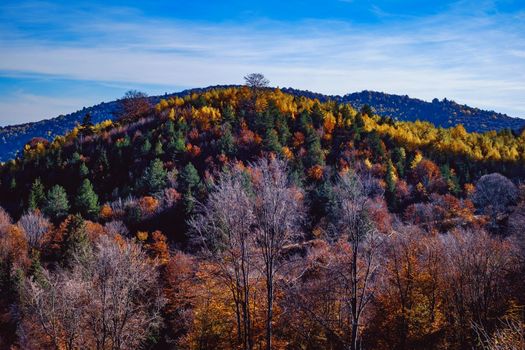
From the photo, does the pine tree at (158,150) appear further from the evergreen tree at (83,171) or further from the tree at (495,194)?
the tree at (495,194)

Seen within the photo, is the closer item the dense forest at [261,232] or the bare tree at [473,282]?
the dense forest at [261,232]

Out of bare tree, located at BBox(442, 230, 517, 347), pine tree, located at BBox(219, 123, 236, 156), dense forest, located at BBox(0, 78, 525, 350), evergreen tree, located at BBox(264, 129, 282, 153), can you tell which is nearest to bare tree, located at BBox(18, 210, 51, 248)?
dense forest, located at BBox(0, 78, 525, 350)

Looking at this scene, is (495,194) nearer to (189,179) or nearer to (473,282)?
(473,282)

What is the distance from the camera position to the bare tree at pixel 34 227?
69.0 meters

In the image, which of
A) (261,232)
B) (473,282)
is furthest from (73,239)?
(473,282)

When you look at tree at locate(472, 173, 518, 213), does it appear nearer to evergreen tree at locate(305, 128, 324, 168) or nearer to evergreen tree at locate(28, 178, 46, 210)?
evergreen tree at locate(305, 128, 324, 168)

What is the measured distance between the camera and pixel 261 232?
59.4ft

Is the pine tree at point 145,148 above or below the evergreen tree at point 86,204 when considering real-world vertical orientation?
above

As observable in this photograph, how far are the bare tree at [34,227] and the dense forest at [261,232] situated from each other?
30cm

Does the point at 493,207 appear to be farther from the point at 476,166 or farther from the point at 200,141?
the point at 200,141

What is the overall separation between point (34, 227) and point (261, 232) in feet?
211

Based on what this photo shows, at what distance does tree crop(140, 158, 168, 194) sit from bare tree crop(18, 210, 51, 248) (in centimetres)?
1937

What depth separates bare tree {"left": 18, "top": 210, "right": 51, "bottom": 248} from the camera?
69.0 meters

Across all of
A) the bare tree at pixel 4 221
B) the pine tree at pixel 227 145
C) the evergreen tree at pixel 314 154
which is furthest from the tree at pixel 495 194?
the bare tree at pixel 4 221
